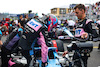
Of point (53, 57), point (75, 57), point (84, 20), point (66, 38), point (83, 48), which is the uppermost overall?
point (84, 20)

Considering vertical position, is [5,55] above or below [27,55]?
below

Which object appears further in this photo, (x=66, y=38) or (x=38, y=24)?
(x=66, y=38)

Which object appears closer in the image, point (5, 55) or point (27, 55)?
point (27, 55)

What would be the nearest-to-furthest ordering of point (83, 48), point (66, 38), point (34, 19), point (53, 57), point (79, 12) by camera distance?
1. point (83, 48)
2. point (34, 19)
3. point (79, 12)
4. point (53, 57)
5. point (66, 38)

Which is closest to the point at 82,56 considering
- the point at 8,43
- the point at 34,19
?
the point at 34,19

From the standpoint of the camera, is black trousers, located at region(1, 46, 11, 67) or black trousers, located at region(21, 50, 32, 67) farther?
black trousers, located at region(1, 46, 11, 67)

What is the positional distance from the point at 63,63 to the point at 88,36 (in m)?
0.96

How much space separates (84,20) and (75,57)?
0.93 metres

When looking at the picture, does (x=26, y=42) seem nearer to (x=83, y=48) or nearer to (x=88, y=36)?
(x=83, y=48)

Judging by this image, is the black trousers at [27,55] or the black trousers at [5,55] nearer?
the black trousers at [27,55]

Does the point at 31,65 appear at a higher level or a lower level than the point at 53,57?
higher

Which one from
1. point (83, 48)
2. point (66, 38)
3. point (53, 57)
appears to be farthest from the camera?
point (66, 38)

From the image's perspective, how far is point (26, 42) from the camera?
10.6 feet

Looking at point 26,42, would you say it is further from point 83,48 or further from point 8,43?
point 83,48
